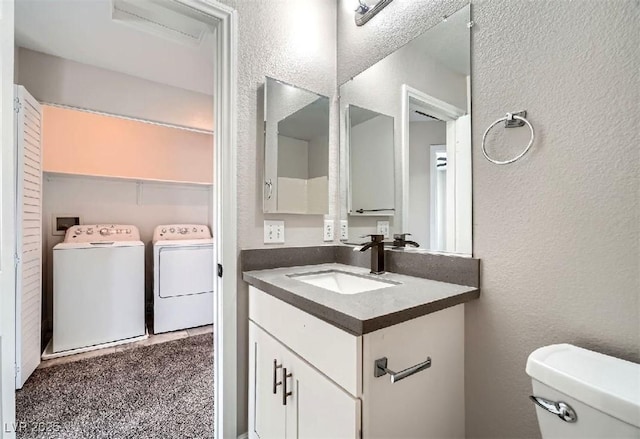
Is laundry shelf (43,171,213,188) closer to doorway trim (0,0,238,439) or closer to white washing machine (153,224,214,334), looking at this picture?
white washing machine (153,224,214,334)

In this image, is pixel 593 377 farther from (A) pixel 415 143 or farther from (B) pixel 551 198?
(A) pixel 415 143

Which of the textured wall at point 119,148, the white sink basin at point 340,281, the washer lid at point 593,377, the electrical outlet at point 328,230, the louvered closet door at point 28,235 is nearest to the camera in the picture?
the washer lid at point 593,377

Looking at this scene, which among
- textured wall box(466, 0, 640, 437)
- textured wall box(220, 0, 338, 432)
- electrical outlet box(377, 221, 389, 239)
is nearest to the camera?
textured wall box(466, 0, 640, 437)

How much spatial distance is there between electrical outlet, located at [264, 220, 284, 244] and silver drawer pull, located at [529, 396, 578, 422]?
1148 mm

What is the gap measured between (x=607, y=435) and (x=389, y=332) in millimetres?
466

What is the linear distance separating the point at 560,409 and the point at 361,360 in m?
0.46

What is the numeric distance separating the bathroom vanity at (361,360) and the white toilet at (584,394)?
279 millimetres

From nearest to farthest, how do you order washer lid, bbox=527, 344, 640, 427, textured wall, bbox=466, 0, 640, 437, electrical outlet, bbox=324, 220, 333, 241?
washer lid, bbox=527, 344, 640, 427, textured wall, bbox=466, 0, 640, 437, electrical outlet, bbox=324, 220, 333, 241

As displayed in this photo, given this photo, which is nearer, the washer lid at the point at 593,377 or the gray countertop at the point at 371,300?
the washer lid at the point at 593,377

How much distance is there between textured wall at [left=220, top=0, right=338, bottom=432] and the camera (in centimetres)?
136

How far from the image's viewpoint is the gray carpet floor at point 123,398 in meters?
1.49

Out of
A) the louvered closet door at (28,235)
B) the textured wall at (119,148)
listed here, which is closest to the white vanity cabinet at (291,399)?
the louvered closet door at (28,235)

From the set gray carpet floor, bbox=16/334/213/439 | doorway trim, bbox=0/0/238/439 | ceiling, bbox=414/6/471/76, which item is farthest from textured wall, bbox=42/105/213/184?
ceiling, bbox=414/6/471/76

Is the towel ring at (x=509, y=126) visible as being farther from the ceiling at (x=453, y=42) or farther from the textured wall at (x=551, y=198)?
the ceiling at (x=453, y=42)
